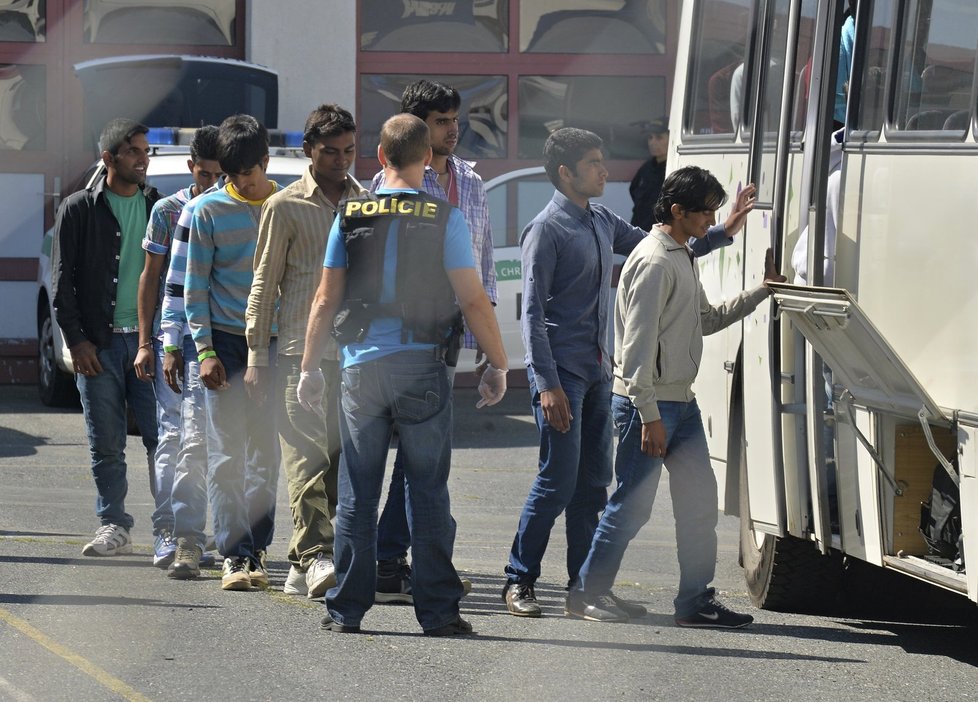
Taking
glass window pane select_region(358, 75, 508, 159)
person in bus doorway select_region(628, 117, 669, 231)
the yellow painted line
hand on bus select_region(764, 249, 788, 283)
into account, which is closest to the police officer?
the yellow painted line

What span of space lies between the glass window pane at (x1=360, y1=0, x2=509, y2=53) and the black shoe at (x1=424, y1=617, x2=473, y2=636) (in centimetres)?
946

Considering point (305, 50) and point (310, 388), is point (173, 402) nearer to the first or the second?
point (310, 388)

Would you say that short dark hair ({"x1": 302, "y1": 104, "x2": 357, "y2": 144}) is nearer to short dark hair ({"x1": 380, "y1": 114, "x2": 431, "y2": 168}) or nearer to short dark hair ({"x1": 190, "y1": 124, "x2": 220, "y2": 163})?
short dark hair ({"x1": 380, "y1": 114, "x2": 431, "y2": 168})

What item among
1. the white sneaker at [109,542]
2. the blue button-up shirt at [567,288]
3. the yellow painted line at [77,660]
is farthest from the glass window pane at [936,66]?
the white sneaker at [109,542]

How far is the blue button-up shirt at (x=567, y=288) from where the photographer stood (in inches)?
261

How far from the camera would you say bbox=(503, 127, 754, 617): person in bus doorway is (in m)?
6.61

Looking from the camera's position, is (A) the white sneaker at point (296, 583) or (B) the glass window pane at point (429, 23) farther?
(B) the glass window pane at point (429, 23)

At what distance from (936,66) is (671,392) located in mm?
1452

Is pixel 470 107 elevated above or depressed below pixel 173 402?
above

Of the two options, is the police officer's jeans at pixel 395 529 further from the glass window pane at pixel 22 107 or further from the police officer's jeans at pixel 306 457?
the glass window pane at pixel 22 107

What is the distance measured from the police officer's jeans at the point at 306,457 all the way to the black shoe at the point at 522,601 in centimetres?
71

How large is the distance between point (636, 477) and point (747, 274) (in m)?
1.06

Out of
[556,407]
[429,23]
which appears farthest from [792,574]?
[429,23]

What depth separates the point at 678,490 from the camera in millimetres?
6555
